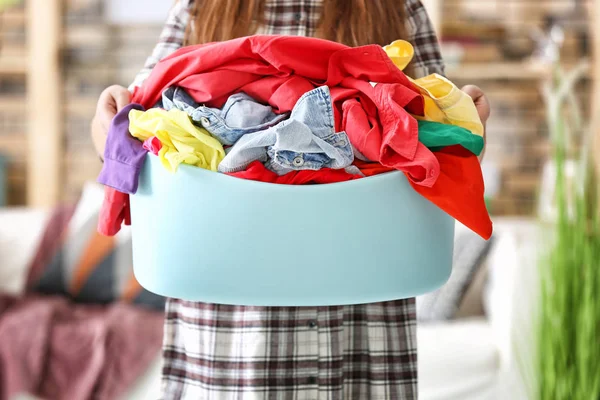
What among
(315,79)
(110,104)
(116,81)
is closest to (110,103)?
(110,104)

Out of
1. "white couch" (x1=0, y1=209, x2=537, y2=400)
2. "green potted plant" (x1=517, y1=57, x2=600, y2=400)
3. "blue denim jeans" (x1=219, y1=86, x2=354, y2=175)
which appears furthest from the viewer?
"white couch" (x1=0, y1=209, x2=537, y2=400)

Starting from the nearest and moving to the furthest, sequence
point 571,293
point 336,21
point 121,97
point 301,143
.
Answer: point 301,143
point 121,97
point 336,21
point 571,293

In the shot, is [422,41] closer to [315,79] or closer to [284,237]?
[315,79]

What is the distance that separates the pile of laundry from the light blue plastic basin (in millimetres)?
24

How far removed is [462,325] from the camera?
224cm

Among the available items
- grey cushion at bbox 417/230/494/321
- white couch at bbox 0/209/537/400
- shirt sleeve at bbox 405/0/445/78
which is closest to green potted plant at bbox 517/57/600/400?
white couch at bbox 0/209/537/400

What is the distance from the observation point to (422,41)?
0.90 m

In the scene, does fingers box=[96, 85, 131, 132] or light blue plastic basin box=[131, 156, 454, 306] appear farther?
fingers box=[96, 85, 131, 132]

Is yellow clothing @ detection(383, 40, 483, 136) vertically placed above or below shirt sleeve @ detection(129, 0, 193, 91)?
below

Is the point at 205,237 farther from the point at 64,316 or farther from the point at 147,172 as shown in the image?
the point at 64,316

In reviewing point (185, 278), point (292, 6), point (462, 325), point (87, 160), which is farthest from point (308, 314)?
point (87, 160)

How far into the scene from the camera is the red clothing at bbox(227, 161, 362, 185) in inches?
25.9

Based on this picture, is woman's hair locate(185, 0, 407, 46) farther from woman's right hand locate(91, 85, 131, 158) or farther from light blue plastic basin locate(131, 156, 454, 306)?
light blue plastic basin locate(131, 156, 454, 306)

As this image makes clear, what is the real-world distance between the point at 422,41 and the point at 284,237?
38 cm
